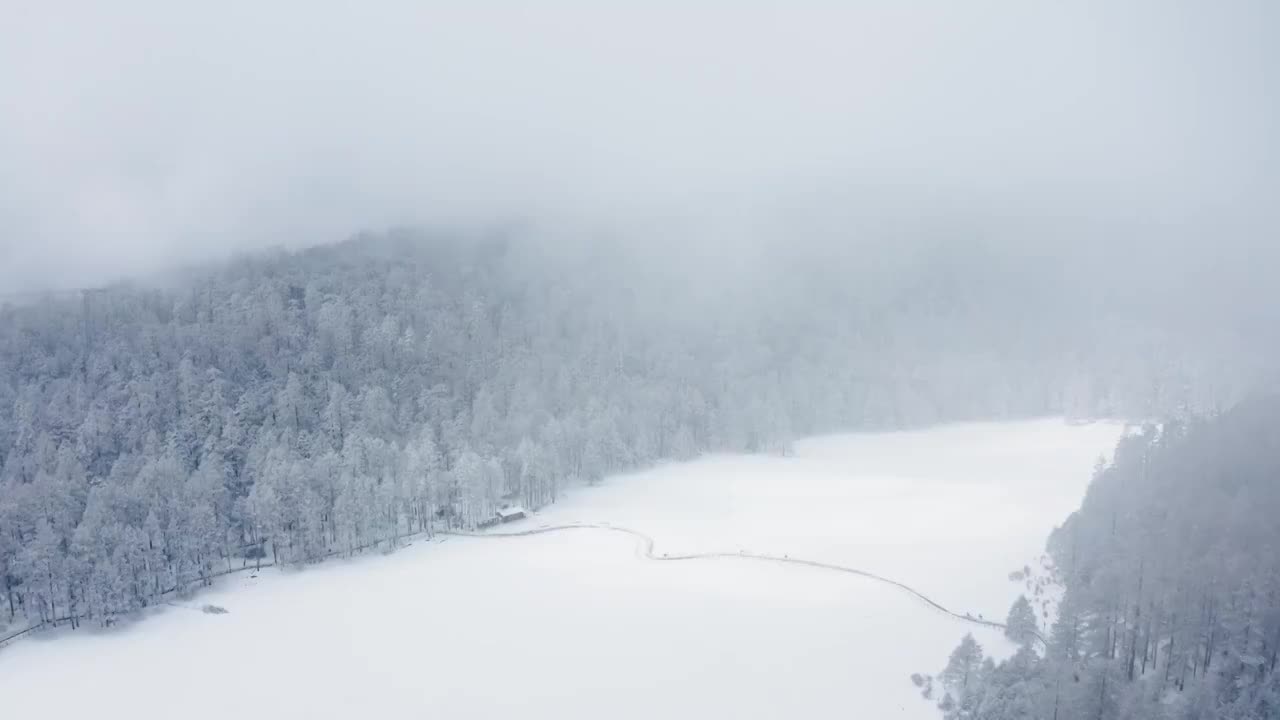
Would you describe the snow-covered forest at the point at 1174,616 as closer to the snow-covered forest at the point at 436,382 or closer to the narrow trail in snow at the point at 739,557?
the narrow trail in snow at the point at 739,557

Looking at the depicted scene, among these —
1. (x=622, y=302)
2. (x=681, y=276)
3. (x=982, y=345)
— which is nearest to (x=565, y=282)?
(x=622, y=302)

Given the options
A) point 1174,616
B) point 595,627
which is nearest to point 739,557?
point 595,627

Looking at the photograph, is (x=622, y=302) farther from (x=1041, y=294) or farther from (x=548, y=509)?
(x=1041, y=294)

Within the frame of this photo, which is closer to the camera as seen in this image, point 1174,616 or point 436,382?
point 1174,616

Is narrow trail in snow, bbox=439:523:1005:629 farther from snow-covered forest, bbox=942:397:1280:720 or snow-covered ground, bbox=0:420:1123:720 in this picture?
snow-covered forest, bbox=942:397:1280:720

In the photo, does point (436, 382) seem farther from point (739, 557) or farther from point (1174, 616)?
point (1174, 616)

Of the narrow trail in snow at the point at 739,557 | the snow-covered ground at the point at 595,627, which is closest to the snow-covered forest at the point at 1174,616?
the narrow trail in snow at the point at 739,557

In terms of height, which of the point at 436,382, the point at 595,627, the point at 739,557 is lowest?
the point at 595,627
